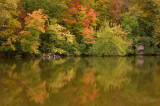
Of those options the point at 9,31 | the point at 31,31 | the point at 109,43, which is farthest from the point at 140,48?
the point at 9,31

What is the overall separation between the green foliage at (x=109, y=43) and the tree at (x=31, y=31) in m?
A: 6.84

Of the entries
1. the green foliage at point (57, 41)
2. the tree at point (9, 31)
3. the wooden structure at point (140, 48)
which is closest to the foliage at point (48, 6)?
the green foliage at point (57, 41)

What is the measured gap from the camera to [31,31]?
19688 mm

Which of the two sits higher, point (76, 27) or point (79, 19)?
point (79, 19)

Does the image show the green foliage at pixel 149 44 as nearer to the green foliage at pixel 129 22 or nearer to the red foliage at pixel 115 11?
the green foliage at pixel 129 22

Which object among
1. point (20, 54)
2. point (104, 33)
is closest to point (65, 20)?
point (104, 33)

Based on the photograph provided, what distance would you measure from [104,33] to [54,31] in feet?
18.9

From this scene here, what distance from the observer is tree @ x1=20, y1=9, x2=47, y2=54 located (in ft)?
62.4

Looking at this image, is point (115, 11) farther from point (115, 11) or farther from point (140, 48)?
point (140, 48)

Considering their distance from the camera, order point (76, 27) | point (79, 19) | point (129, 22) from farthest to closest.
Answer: point (129, 22), point (76, 27), point (79, 19)

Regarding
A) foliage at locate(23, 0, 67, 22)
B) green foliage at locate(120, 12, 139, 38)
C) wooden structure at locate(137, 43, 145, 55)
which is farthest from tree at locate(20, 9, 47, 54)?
wooden structure at locate(137, 43, 145, 55)

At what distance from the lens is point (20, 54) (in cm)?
2088

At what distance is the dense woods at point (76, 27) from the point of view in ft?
63.1

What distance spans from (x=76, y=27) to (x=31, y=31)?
6.62m
